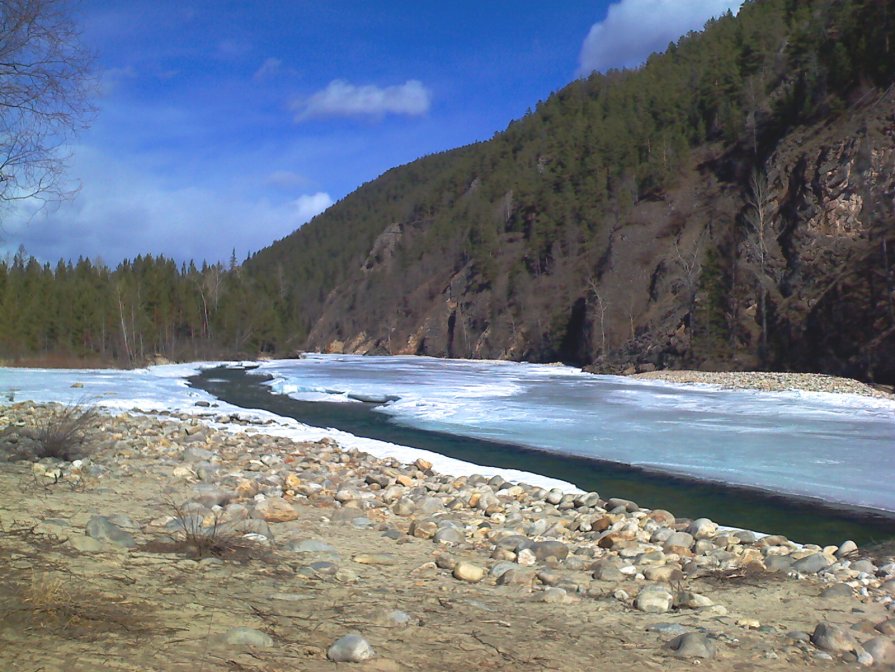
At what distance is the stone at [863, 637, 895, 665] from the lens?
193 inches

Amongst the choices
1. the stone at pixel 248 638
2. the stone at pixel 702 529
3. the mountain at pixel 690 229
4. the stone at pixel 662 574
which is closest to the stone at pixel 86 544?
the stone at pixel 248 638

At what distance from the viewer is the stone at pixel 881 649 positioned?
193 inches

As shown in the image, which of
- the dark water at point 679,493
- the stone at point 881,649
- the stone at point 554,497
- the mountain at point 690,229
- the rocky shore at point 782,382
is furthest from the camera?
the mountain at point 690,229

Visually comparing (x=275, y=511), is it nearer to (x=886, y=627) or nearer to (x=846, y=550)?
(x=886, y=627)

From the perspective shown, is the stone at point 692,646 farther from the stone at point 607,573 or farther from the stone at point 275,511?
the stone at point 275,511

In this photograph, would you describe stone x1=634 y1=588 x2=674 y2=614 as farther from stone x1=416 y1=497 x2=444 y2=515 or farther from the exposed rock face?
the exposed rock face

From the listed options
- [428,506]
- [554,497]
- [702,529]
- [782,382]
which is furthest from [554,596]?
[782,382]

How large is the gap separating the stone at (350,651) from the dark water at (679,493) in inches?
308

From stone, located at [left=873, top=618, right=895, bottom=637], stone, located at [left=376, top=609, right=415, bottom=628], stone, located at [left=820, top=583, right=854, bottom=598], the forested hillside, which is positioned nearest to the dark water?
stone, located at [left=820, top=583, right=854, bottom=598]

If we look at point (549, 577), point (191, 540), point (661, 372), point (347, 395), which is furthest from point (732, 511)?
point (661, 372)

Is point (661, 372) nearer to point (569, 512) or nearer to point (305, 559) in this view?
point (569, 512)

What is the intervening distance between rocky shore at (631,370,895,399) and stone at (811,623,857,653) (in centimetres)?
2761

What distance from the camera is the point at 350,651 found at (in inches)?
158

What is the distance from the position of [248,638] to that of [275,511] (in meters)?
4.42
